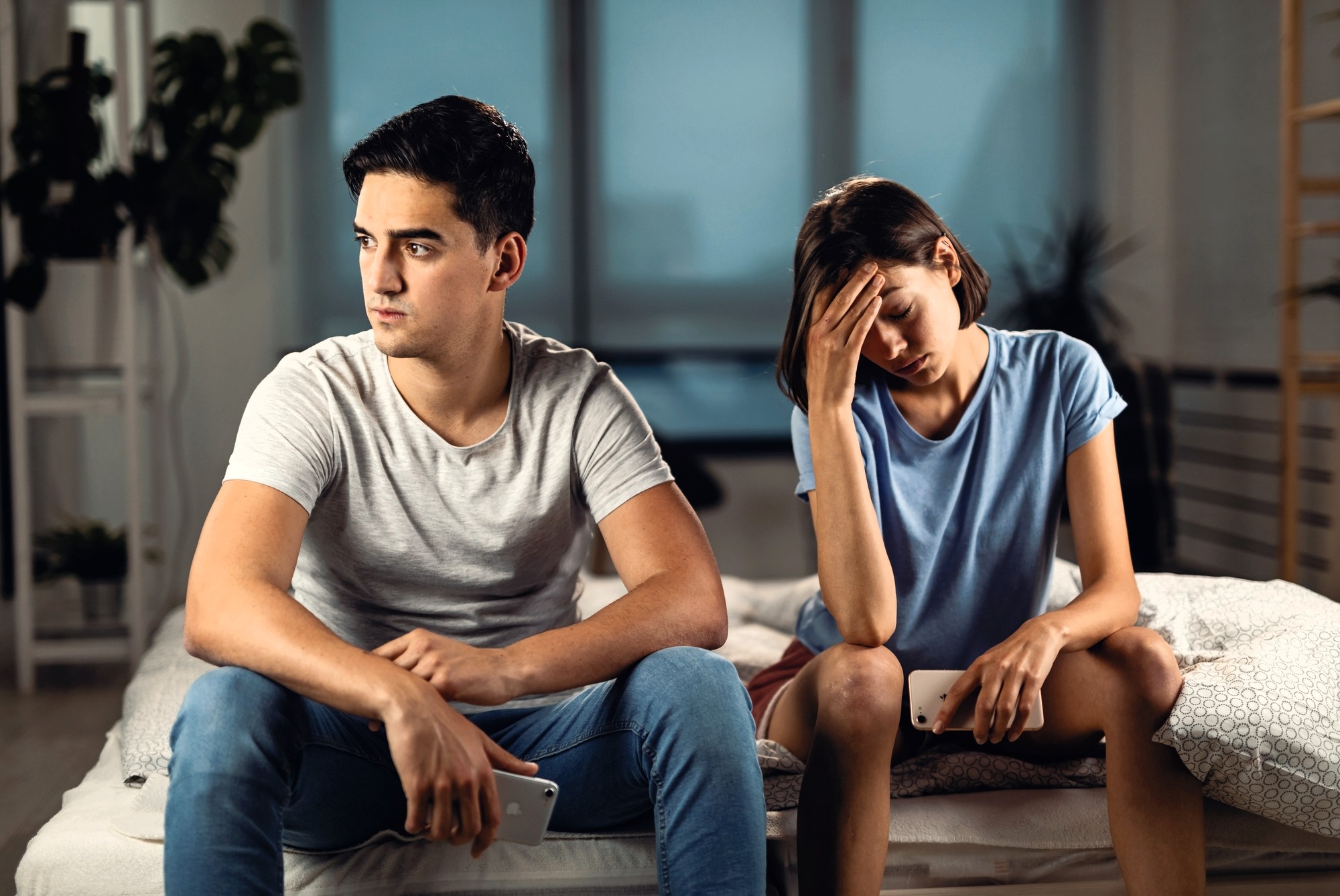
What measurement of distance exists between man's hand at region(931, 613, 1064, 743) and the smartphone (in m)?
0.42

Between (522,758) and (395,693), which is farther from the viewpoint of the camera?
(522,758)

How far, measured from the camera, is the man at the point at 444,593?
1074 mm

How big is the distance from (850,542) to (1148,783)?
1.25 feet

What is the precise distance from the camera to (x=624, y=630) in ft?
3.94

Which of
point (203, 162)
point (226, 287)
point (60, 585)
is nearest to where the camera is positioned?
point (203, 162)

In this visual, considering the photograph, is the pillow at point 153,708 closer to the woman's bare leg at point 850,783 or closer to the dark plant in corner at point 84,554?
the woman's bare leg at point 850,783

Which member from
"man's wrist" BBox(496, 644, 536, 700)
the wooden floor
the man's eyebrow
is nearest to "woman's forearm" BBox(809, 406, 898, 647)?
"man's wrist" BBox(496, 644, 536, 700)

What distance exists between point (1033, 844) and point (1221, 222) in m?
3.15

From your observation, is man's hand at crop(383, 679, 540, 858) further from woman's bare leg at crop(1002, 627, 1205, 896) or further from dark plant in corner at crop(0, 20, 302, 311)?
dark plant in corner at crop(0, 20, 302, 311)

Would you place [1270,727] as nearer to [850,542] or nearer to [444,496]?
[850,542]

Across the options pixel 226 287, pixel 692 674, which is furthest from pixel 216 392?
pixel 692 674

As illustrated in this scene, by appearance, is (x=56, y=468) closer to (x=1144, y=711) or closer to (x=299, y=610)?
(x=299, y=610)

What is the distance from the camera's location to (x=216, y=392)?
390cm

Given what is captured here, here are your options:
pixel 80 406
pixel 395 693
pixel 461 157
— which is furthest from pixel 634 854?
pixel 80 406
